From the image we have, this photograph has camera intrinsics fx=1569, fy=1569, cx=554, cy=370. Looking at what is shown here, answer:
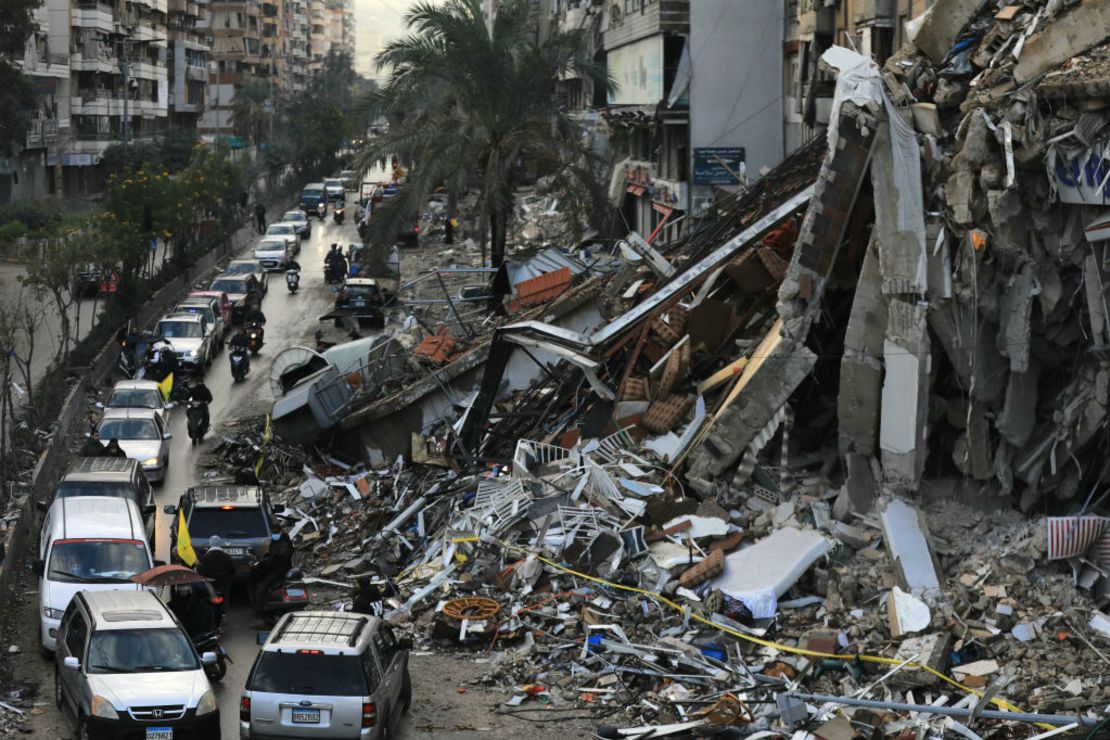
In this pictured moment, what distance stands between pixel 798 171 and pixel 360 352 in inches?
353

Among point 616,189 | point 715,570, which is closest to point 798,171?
point 715,570

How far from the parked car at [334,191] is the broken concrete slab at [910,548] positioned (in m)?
72.5

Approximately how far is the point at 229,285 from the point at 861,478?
33090 mm

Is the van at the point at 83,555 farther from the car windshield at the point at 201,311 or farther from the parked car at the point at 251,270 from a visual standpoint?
the parked car at the point at 251,270

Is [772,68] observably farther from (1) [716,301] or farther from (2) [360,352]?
(1) [716,301]

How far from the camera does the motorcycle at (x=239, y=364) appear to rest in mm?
35219

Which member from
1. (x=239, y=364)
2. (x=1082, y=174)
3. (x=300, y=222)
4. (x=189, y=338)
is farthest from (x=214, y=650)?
(x=300, y=222)

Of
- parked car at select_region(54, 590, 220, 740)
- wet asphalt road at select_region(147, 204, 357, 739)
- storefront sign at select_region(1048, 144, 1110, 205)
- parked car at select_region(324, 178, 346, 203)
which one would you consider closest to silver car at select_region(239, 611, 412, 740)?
parked car at select_region(54, 590, 220, 740)

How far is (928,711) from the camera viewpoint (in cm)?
1366

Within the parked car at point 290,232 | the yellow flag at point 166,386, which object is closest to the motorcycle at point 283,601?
the yellow flag at point 166,386

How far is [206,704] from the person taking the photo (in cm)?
1374

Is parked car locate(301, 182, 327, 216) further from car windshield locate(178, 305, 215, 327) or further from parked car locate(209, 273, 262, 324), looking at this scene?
car windshield locate(178, 305, 215, 327)

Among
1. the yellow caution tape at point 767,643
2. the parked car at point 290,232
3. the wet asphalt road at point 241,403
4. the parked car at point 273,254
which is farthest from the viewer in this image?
the parked car at point 290,232

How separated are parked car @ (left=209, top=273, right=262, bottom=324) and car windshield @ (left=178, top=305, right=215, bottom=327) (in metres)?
2.90
